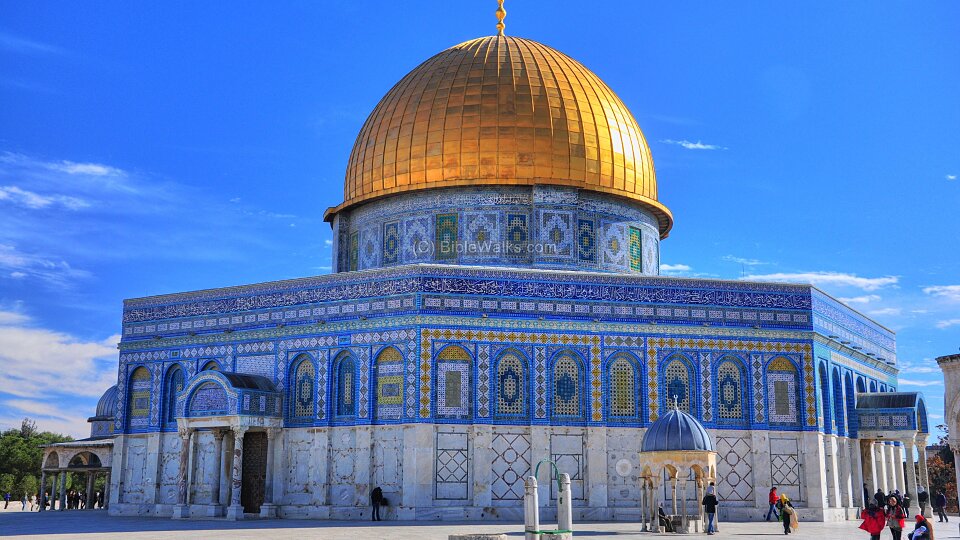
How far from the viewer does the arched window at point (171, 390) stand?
82.8 feet

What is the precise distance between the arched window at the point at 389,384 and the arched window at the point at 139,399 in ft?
22.4

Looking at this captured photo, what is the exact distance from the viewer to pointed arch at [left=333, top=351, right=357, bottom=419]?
74.5ft

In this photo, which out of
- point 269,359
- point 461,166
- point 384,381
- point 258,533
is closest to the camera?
point 258,533

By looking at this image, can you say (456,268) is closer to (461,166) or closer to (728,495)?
(461,166)

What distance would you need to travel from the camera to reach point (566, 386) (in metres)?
22.7

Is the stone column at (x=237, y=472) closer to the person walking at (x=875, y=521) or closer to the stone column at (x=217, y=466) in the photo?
the stone column at (x=217, y=466)

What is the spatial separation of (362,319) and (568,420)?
4.93m

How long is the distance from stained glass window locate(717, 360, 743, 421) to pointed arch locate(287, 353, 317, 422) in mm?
8947

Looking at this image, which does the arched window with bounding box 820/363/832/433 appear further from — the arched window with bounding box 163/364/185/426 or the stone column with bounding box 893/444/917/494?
the arched window with bounding box 163/364/185/426

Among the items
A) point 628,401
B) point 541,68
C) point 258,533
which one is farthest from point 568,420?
point 541,68

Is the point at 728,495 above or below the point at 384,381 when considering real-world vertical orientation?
below

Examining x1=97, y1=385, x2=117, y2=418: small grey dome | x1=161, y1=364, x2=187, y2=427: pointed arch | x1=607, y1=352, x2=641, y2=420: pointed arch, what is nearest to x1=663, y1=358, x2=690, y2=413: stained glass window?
x1=607, y1=352, x2=641, y2=420: pointed arch

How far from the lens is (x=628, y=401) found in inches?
903

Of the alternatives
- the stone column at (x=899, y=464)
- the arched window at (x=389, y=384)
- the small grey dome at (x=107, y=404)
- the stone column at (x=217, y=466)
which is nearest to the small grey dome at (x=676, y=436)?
the arched window at (x=389, y=384)
